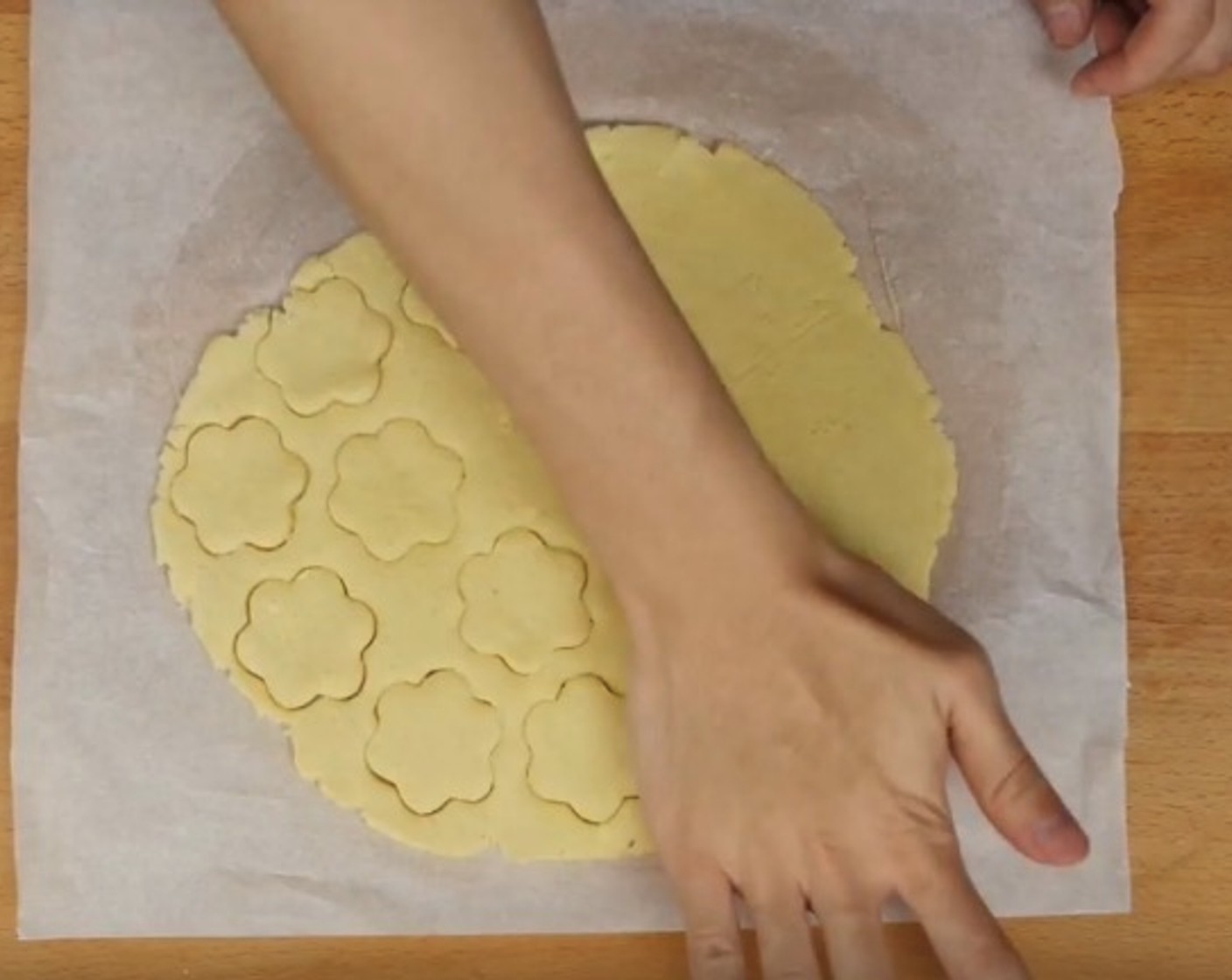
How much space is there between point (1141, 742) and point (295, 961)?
0.42m

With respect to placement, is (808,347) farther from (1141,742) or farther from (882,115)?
(1141,742)

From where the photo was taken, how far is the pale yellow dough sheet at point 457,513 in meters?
0.81

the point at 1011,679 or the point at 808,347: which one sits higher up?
the point at 808,347

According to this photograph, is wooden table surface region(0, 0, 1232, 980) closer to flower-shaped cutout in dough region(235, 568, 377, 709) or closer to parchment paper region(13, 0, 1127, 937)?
parchment paper region(13, 0, 1127, 937)

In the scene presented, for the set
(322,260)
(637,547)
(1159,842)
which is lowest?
(1159,842)

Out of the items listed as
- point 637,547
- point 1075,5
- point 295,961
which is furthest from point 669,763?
point 1075,5

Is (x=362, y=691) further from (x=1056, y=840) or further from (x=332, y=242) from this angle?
(x=1056, y=840)

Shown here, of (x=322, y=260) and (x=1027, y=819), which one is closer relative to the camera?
(x=1027, y=819)

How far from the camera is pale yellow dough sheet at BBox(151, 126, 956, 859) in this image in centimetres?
81

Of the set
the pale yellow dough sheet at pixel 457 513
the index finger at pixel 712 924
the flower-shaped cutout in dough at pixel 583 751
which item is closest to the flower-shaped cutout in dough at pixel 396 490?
the pale yellow dough sheet at pixel 457 513

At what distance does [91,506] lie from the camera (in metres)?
0.83

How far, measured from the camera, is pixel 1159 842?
0.82 m

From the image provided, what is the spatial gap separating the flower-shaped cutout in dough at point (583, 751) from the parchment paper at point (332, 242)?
4cm

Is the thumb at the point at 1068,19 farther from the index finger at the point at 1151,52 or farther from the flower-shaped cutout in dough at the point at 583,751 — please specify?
the flower-shaped cutout in dough at the point at 583,751
